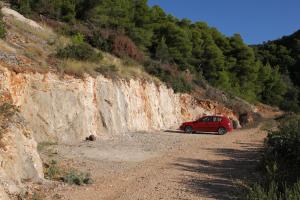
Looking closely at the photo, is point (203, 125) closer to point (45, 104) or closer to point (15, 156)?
point (45, 104)

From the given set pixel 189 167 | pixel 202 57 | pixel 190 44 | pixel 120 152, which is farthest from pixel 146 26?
pixel 189 167

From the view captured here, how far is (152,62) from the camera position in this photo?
37.9 meters

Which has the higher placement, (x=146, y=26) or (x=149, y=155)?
(x=146, y=26)

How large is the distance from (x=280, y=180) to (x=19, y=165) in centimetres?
639

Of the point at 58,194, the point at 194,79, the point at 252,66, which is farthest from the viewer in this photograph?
the point at 252,66

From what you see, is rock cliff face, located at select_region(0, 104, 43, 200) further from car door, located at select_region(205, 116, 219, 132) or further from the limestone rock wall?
car door, located at select_region(205, 116, 219, 132)

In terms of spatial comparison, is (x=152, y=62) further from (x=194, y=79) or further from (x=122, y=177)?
(x=122, y=177)

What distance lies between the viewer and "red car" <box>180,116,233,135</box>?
102 feet

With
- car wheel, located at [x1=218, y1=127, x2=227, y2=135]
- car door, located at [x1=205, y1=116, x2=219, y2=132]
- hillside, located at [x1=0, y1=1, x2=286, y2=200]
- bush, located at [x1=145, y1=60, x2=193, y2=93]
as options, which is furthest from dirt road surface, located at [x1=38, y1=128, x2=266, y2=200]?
bush, located at [x1=145, y1=60, x2=193, y2=93]

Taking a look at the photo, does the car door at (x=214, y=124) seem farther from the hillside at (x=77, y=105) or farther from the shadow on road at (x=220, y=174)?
the shadow on road at (x=220, y=174)

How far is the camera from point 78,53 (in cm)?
2556

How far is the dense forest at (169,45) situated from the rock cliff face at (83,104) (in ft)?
16.2

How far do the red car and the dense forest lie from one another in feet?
20.8

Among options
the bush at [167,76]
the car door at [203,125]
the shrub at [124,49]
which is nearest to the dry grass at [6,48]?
the shrub at [124,49]
